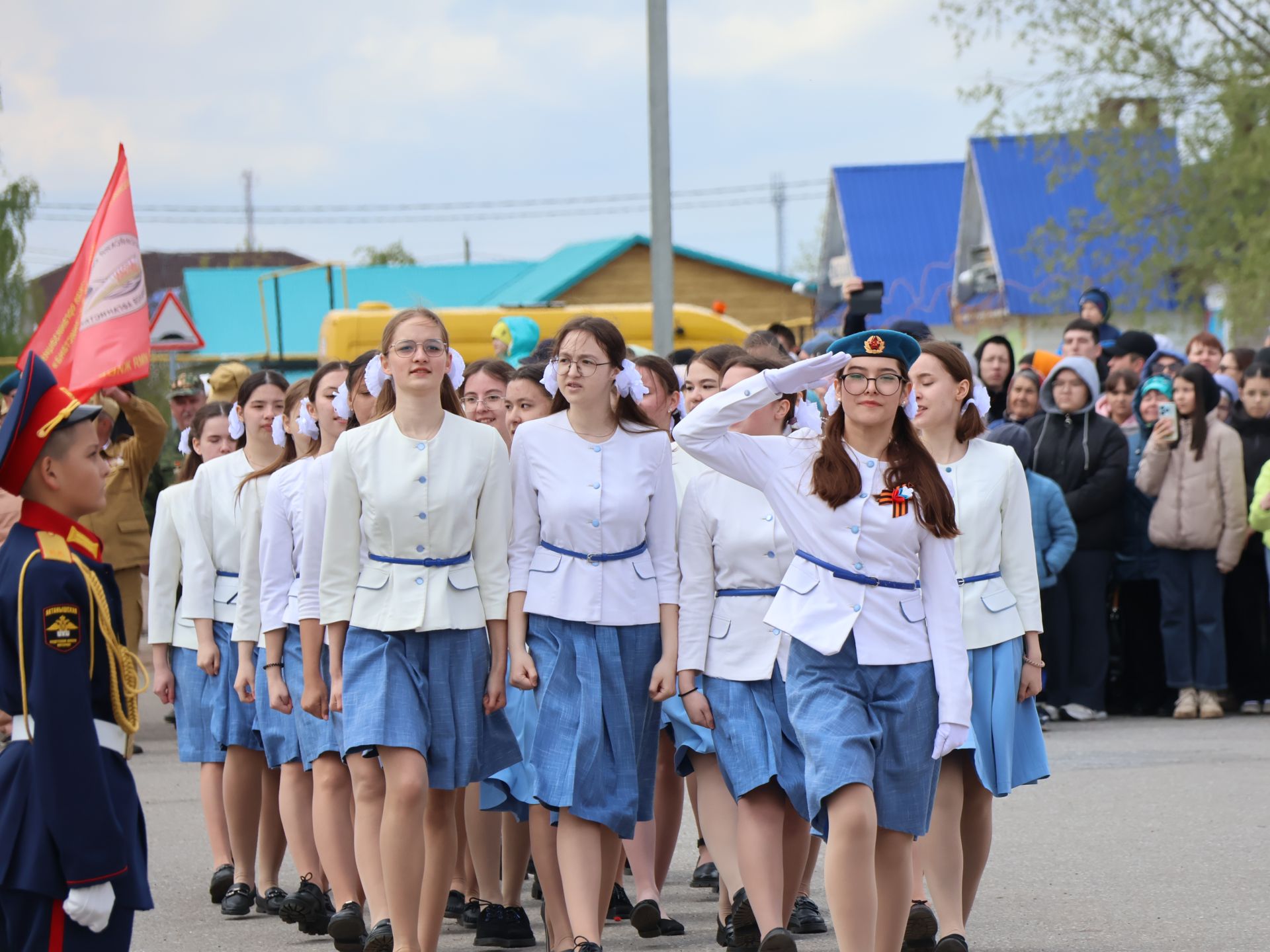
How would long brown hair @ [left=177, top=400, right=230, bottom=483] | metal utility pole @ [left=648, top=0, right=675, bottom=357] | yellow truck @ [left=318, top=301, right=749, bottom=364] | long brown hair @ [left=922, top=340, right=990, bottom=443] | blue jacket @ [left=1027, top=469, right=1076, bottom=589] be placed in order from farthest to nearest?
yellow truck @ [left=318, top=301, right=749, bottom=364] → metal utility pole @ [left=648, top=0, right=675, bottom=357] → blue jacket @ [left=1027, top=469, right=1076, bottom=589] → long brown hair @ [left=177, top=400, right=230, bottom=483] → long brown hair @ [left=922, top=340, right=990, bottom=443]

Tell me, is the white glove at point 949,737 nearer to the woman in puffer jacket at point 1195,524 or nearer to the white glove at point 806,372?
the white glove at point 806,372

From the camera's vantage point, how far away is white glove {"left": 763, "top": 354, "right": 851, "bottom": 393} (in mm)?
5543

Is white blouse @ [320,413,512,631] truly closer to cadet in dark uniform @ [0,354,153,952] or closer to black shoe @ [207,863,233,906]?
cadet in dark uniform @ [0,354,153,952]

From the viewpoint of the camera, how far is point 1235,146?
26.3 meters

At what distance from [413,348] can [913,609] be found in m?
1.93

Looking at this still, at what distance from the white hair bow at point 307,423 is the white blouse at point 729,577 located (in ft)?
5.39

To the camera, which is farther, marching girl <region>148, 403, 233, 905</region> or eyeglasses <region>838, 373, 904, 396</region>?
marching girl <region>148, 403, 233, 905</region>

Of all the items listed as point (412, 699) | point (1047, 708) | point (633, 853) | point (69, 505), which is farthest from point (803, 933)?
point (1047, 708)

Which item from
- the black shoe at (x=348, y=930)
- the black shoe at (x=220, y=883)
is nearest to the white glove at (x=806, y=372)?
the black shoe at (x=348, y=930)

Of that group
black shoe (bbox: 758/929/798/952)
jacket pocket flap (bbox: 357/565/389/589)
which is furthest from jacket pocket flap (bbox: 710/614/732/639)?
jacket pocket flap (bbox: 357/565/389/589)

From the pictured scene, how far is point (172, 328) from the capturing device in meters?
17.3

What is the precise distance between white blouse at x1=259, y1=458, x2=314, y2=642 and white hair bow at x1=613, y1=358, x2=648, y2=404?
129cm

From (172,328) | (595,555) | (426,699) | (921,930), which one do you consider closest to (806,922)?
(921,930)

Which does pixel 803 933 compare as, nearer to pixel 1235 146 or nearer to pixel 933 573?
pixel 933 573
